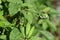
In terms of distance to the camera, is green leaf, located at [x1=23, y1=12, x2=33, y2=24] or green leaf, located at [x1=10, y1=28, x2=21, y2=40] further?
green leaf, located at [x1=23, y1=12, x2=33, y2=24]

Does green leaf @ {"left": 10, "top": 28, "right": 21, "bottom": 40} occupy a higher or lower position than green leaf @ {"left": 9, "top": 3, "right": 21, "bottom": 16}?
lower

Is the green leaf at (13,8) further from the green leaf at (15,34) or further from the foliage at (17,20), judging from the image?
the green leaf at (15,34)

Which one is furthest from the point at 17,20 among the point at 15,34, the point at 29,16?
the point at 15,34

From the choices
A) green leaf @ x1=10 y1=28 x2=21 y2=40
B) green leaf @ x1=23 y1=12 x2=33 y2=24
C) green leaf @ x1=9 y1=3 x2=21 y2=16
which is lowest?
green leaf @ x1=10 y1=28 x2=21 y2=40

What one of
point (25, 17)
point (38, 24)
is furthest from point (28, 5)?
point (38, 24)

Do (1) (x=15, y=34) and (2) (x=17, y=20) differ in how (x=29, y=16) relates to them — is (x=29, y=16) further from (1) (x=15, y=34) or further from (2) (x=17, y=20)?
(1) (x=15, y=34)

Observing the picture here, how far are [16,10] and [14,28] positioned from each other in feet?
0.56

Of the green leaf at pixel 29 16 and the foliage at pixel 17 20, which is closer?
the foliage at pixel 17 20

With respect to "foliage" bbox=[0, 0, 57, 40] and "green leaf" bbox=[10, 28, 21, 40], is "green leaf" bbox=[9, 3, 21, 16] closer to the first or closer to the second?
"foliage" bbox=[0, 0, 57, 40]

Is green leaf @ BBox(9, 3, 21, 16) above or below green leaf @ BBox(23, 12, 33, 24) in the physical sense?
above

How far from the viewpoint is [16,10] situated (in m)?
1.69

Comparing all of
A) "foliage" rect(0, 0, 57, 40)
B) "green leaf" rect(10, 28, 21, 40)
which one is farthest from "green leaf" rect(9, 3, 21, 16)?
"green leaf" rect(10, 28, 21, 40)

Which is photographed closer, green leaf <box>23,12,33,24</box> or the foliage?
the foliage

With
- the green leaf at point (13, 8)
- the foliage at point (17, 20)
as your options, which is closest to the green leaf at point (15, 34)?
the foliage at point (17, 20)
